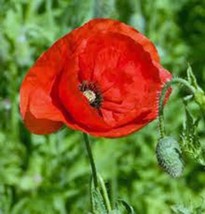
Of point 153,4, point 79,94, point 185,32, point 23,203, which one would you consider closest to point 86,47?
point 79,94

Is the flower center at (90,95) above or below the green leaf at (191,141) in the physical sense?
above

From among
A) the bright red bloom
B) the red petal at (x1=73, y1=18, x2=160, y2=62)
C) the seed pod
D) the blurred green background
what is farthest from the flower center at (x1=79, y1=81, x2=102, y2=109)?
the blurred green background

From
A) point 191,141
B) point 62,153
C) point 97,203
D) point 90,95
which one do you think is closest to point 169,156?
point 191,141

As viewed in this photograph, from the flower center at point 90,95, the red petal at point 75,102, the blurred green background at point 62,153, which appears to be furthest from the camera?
the blurred green background at point 62,153

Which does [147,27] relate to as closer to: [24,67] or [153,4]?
[153,4]

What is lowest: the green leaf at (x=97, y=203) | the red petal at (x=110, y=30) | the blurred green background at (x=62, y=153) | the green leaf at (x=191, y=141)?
the green leaf at (x=97, y=203)

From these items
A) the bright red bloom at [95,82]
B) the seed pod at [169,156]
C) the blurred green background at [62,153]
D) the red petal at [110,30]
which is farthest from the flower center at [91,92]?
the blurred green background at [62,153]

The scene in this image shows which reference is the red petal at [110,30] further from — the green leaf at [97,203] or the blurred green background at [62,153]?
the blurred green background at [62,153]

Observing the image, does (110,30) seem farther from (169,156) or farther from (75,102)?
(169,156)
